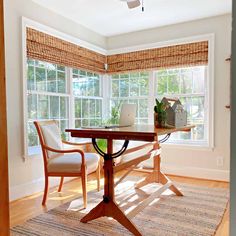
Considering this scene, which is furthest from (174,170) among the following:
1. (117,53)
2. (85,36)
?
(85,36)

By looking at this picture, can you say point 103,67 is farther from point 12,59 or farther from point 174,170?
point 174,170

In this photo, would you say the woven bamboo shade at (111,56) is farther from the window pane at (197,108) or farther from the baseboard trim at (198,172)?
the baseboard trim at (198,172)

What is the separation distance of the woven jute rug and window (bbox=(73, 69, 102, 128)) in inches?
54.5

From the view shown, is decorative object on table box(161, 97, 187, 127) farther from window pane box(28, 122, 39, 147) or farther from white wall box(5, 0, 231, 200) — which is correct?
window pane box(28, 122, 39, 147)

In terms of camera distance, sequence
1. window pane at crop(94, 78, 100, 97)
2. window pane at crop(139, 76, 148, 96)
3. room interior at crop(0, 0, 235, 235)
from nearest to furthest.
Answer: room interior at crop(0, 0, 235, 235), window pane at crop(139, 76, 148, 96), window pane at crop(94, 78, 100, 97)

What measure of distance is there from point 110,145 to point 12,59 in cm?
156

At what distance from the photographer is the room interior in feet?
8.84

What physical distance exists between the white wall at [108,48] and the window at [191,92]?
0.68 feet

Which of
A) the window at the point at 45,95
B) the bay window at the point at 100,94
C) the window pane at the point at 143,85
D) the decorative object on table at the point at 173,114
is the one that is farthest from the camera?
the window pane at the point at 143,85

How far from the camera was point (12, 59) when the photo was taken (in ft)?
8.64

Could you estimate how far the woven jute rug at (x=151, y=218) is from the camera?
1.93 metres

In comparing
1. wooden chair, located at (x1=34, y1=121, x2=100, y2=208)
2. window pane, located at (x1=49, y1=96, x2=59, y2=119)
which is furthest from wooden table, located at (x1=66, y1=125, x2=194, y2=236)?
window pane, located at (x1=49, y1=96, x2=59, y2=119)

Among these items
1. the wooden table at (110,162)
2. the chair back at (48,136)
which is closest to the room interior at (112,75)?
the chair back at (48,136)

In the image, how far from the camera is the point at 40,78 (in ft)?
10.1
